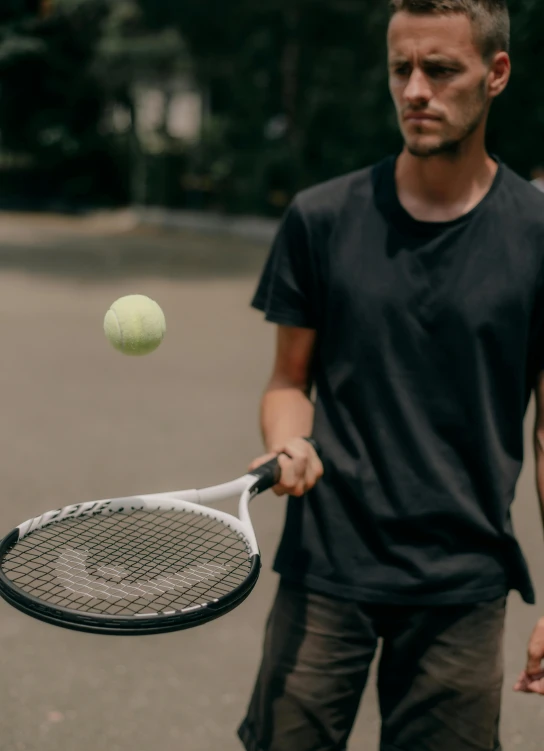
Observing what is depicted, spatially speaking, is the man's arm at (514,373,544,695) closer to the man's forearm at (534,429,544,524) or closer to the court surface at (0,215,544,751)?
the man's forearm at (534,429,544,524)

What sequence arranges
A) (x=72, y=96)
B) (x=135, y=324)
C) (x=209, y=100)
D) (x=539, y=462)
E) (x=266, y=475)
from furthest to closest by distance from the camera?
1. (x=209, y=100)
2. (x=72, y=96)
3. (x=539, y=462)
4. (x=135, y=324)
5. (x=266, y=475)

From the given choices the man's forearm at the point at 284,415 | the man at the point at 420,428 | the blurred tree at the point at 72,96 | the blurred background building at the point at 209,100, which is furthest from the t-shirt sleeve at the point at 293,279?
the blurred tree at the point at 72,96

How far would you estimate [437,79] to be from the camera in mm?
2246

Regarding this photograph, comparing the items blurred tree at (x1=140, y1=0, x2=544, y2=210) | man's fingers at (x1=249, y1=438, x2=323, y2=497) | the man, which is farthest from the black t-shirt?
blurred tree at (x1=140, y1=0, x2=544, y2=210)

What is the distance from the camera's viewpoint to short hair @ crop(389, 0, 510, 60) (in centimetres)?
220

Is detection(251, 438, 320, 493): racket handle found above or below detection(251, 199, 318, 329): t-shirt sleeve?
below

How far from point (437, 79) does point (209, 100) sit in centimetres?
2712

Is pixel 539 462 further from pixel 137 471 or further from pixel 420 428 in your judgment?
pixel 137 471

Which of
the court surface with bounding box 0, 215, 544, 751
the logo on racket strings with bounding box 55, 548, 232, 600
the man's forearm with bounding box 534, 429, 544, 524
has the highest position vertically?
the man's forearm with bounding box 534, 429, 544, 524

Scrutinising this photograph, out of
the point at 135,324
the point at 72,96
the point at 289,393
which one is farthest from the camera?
the point at 72,96

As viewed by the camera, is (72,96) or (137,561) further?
(72,96)

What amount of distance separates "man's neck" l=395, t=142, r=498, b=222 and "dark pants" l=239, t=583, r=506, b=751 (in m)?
0.88

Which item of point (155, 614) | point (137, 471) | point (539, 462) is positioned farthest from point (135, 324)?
point (137, 471)

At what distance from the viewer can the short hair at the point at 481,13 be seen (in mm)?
2201
